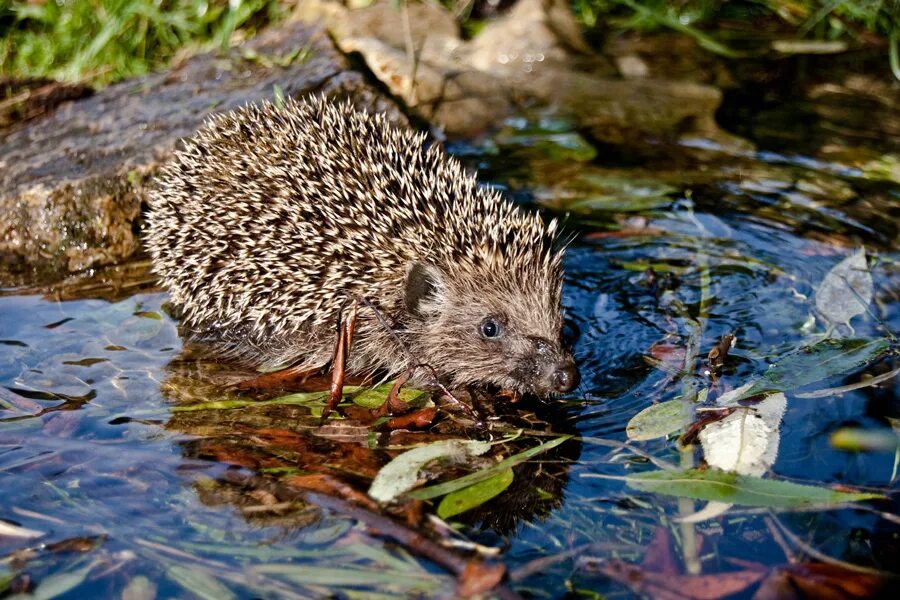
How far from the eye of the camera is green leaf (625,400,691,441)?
13.8 ft

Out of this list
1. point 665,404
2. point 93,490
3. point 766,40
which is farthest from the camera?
point 766,40

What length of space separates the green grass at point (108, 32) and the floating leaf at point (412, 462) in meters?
5.54

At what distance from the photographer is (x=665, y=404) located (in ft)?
14.4

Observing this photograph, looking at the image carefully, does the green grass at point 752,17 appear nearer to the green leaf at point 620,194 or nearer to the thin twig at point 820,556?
the green leaf at point 620,194

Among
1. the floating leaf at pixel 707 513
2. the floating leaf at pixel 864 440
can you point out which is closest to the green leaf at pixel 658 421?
the floating leaf at pixel 707 513

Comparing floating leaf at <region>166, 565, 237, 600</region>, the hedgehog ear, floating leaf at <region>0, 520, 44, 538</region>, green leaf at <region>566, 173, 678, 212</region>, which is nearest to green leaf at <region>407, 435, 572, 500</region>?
floating leaf at <region>166, 565, 237, 600</region>

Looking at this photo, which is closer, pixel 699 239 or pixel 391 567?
pixel 391 567

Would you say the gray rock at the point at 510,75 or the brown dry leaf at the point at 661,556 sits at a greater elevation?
the gray rock at the point at 510,75

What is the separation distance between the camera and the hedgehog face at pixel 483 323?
4.95 m

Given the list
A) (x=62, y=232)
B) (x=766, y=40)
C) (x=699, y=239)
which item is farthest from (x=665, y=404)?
(x=766, y=40)

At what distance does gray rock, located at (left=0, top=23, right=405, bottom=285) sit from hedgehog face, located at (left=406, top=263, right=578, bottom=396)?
2533mm

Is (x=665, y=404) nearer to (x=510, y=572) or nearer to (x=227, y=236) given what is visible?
(x=510, y=572)

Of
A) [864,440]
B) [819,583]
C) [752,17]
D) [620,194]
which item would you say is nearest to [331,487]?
[819,583]

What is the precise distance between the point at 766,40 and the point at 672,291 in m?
5.76
